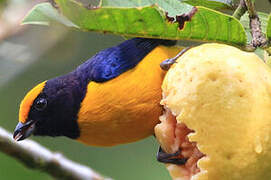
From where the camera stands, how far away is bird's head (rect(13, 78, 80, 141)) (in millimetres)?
2818

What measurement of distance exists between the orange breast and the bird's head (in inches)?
4.1

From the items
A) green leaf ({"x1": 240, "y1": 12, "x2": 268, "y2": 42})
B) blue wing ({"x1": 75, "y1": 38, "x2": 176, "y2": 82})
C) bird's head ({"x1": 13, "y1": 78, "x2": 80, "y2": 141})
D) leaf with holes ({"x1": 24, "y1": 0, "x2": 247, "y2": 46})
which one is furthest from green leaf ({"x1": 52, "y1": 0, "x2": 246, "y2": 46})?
bird's head ({"x1": 13, "y1": 78, "x2": 80, "y2": 141})

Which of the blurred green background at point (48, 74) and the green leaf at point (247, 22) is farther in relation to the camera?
the blurred green background at point (48, 74)

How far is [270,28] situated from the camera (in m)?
1.85

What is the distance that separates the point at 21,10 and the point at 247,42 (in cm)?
217

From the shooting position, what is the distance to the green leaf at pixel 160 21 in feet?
6.22

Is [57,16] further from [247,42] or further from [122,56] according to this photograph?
[122,56]

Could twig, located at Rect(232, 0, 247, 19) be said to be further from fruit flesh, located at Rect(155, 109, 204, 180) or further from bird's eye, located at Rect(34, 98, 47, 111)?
bird's eye, located at Rect(34, 98, 47, 111)

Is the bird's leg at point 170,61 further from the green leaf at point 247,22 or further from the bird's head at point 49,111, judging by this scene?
the bird's head at point 49,111

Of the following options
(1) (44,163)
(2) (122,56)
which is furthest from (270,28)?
(1) (44,163)

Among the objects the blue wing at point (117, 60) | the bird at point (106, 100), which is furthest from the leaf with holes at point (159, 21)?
the blue wing at point (117, 60)

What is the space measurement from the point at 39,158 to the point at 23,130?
0.17m

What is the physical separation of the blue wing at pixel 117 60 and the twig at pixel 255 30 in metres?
0.88

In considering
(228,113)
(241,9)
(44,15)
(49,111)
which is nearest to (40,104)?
(49,111)
